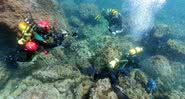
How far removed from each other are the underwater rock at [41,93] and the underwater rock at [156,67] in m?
6.11

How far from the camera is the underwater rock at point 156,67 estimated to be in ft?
36.2

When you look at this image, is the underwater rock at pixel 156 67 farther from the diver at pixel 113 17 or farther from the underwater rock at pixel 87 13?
the underwater rock at pixel 87 13

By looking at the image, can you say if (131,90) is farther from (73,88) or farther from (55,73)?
(55,73)

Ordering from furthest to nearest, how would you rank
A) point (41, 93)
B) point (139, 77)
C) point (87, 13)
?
point (87, 13) → point (139, 77) → point (41, 93)

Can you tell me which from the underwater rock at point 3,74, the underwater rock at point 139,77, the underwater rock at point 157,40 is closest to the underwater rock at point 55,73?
the underwater rock at point 3,74

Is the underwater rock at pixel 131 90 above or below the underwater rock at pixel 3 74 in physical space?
above

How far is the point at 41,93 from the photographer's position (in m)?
5.76

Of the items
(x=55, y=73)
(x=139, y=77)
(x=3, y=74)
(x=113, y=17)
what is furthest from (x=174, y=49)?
(x=3, y=74)

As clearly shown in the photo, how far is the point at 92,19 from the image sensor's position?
18.1m

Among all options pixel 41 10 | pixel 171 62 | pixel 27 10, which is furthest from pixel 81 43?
pixel 171 62

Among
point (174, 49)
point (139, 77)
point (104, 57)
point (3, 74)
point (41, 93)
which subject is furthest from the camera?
point (174, 49)

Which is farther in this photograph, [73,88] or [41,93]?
[73,88]

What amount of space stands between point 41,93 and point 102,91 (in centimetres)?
145

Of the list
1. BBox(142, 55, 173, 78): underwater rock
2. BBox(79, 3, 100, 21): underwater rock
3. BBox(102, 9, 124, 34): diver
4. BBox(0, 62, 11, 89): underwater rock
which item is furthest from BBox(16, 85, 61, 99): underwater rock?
BBox(79, 3, 100, 21): underwater rock
